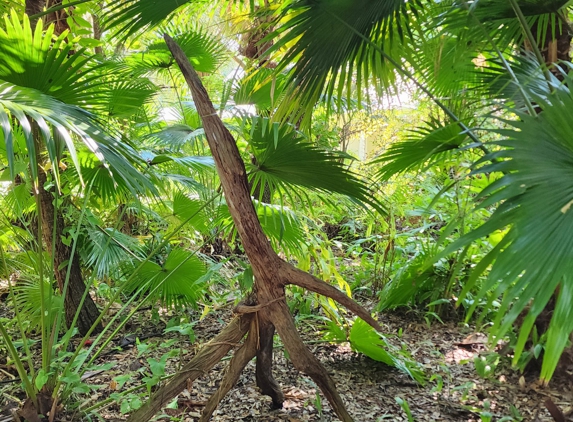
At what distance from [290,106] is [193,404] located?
1199mm

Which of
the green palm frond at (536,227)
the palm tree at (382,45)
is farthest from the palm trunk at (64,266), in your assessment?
the green palm frond at (536,227)

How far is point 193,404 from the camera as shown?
156cm

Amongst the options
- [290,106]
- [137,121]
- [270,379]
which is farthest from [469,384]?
[137,121]

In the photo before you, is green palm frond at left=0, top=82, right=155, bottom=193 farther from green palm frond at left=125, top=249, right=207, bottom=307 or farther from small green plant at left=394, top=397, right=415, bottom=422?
small green plant at left=394, top=397, right=415, bottom=422

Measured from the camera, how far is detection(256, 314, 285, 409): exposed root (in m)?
1.37

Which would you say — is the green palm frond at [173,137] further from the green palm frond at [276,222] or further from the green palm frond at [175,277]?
the green palm frond at [175,277]

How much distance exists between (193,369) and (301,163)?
2.49 feet

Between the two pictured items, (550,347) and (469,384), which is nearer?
(550,347)

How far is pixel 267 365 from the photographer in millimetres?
1475

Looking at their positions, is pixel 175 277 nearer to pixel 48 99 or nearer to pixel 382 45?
pixel 48 99

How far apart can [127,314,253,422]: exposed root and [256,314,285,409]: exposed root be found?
7cm

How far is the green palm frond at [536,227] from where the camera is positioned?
23.1 inches

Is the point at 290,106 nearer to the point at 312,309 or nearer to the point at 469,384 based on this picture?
the point at 469,384

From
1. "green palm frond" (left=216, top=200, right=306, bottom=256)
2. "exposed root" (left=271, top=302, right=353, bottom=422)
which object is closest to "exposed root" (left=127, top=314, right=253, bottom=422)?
"exposed root" (left=271, top=302, right=353, bottom=422)
